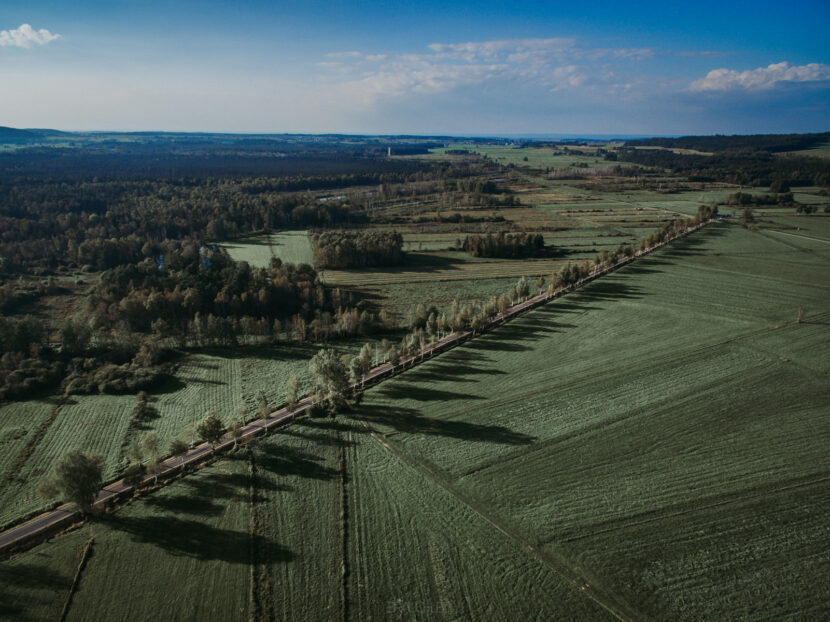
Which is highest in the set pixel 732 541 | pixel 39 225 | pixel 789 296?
pixel 39 225

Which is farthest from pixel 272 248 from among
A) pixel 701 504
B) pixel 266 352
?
pixel 701 504

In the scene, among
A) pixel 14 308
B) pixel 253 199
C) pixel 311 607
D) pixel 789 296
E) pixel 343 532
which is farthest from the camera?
pixel 253 199

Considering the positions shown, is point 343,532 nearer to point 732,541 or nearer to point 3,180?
point 732,541

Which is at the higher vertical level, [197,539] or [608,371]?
[608,371]

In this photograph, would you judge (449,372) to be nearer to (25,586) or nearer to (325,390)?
(325,390)

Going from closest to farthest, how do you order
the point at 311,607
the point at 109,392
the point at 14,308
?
the point at 311,607, the point at 109,392, the point at 14,308

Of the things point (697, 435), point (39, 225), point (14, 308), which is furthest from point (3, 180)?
point (697, 435)
